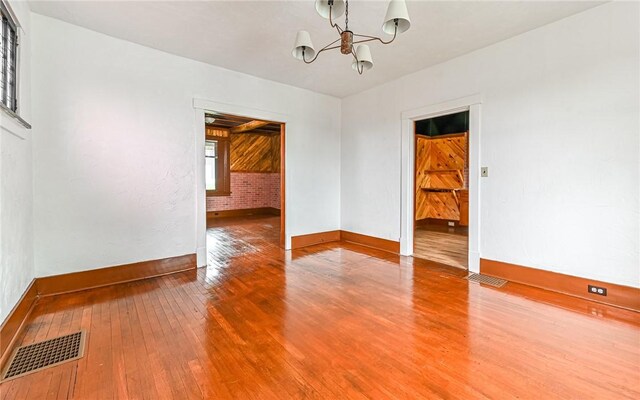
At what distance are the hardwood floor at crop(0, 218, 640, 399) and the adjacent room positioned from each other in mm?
18

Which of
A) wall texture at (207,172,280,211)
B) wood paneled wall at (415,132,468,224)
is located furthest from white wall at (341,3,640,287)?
wall texture at (207,172,280,211)

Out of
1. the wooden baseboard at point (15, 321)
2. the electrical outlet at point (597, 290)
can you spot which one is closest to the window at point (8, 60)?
the wooden baseboard at point (15, 321)

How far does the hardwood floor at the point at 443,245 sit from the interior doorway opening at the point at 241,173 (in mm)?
3852

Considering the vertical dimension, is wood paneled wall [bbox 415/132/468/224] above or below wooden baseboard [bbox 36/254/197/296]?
above

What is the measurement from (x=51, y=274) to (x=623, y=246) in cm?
579

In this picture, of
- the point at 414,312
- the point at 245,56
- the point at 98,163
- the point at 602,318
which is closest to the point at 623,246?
the point at 602,318

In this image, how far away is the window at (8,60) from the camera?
230cm

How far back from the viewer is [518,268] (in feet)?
11.1

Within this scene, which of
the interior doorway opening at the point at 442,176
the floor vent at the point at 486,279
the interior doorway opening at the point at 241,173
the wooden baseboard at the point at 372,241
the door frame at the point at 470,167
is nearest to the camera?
the floor vent at the point at 486,279

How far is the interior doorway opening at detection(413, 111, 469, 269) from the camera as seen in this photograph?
714 cm

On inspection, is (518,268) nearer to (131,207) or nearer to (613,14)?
(613,14)

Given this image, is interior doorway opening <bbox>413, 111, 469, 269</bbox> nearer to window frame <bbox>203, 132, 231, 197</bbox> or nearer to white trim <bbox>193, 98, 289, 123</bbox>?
white trim <bbox>193, 98, 289, 123</bbox>

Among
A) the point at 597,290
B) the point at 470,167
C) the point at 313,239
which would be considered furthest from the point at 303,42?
the point at 597,290

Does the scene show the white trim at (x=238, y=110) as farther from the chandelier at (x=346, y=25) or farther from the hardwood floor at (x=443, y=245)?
the hardwood floor at (x=443, y=245)
